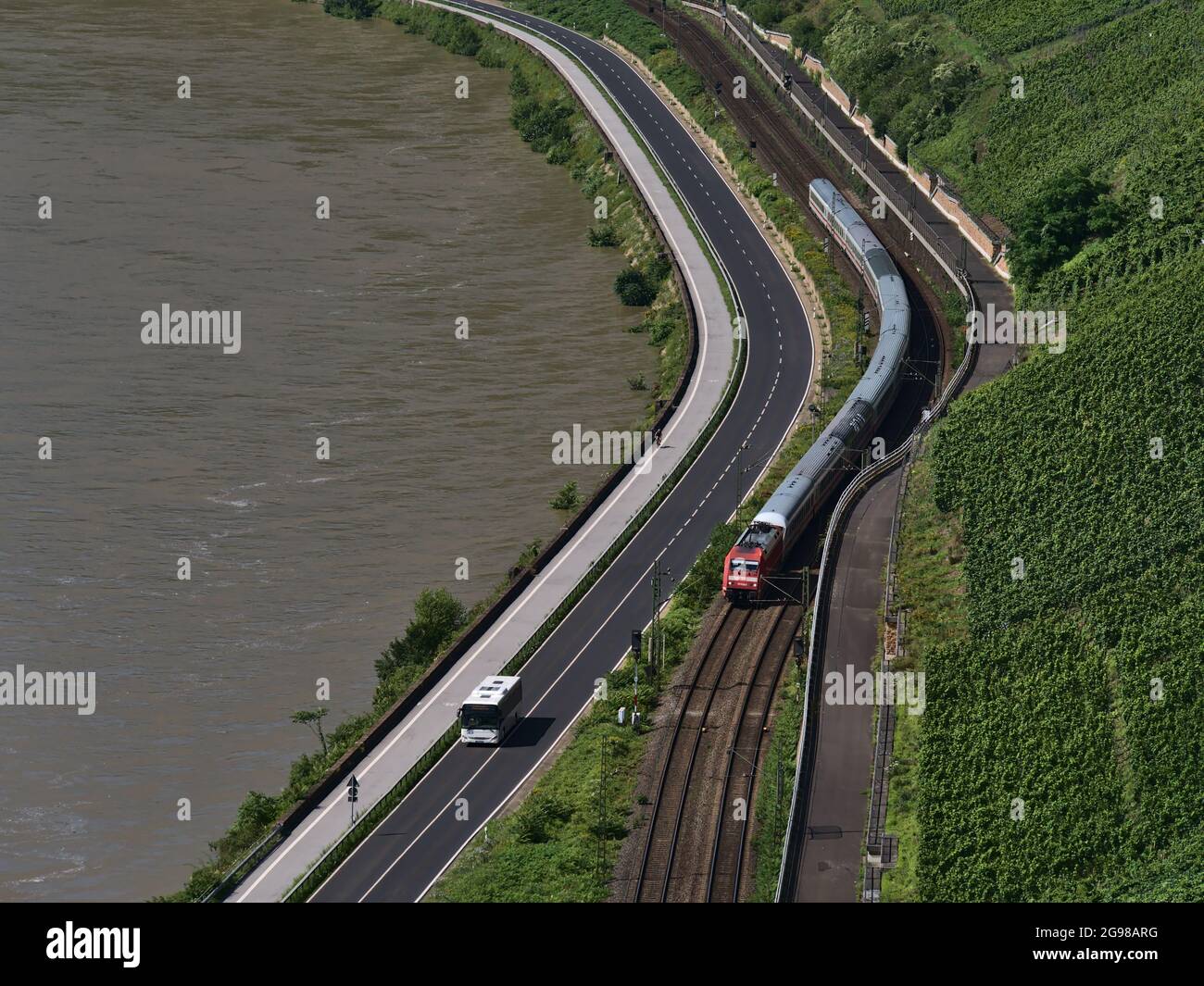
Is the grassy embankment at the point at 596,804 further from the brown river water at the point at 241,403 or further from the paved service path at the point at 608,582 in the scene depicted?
the brown river water at the point at 241,403

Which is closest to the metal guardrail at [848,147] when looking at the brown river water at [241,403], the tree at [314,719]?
the brown river water at [241,403]

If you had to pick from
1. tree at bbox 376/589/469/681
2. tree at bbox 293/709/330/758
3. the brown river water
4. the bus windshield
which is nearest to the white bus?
the bus windshield

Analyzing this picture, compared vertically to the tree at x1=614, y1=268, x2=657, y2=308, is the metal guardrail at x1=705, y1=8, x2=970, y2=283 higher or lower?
higher

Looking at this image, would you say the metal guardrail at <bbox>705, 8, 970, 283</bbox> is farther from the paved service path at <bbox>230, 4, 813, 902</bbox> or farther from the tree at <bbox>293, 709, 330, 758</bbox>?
the tree at <bbox>293, 709, 330, 758</bbox>

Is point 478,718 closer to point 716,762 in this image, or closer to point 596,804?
point 596,804

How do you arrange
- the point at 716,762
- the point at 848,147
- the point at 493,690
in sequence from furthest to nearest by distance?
the point at 848,147 → the point at 493,690 → the point at 716,762

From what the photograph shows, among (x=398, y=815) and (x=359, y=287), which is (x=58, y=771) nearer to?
(x=398, y=815)

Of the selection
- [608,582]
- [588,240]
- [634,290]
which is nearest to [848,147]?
[588,240]
